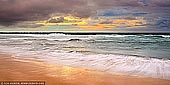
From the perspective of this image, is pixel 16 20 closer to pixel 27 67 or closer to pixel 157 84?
pixel 27 67

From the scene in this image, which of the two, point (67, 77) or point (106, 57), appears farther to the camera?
point (106, 57)

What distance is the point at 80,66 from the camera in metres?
5.44

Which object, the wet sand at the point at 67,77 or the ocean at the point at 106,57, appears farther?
the ocean at the point at 106,57

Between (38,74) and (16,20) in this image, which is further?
(16,20)

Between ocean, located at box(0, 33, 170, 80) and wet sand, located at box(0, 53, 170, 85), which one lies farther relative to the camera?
ocean, located at box(0, 33, 170, 80)

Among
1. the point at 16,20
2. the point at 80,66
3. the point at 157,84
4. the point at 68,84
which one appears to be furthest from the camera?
the point at 16,20

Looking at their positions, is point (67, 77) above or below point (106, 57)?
above

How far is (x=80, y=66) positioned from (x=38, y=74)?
3.92 ft

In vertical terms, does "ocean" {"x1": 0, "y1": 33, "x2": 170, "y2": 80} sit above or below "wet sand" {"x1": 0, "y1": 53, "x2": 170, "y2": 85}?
below

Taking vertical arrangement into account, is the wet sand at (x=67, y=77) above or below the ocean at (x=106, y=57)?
above

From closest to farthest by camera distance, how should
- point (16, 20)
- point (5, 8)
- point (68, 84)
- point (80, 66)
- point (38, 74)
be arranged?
point (68, 84) → point (38, 74) → point (80, 66) → point (5, 8) → point (16, 20)

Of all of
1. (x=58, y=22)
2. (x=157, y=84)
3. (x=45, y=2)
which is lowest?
(x=157, y=84)

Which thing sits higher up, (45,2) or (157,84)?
(45,2)

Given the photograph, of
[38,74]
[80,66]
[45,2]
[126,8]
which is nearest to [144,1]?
[126,8]
